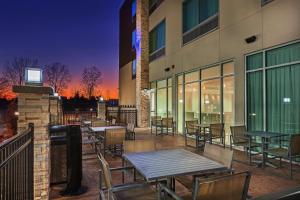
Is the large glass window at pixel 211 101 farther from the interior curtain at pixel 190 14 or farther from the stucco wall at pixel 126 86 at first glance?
the stucco wall at pixel 126 86

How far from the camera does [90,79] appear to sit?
2945cm

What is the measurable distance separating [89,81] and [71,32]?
36.2ft

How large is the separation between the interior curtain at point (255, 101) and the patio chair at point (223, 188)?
4977 millimetres

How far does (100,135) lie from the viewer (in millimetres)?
6812

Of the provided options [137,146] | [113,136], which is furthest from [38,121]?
[113,136]

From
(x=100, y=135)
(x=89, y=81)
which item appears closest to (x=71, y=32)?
(x=89, y=81)

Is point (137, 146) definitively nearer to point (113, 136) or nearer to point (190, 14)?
point (113, 136)

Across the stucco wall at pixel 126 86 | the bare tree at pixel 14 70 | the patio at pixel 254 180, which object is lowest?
the patio at pixel 254 180

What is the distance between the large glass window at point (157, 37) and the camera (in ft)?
43.2

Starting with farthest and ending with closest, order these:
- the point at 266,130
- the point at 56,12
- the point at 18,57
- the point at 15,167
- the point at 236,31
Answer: the point at 56,12
the point at 18,57
the point at 236,31
the point at 266,130
the point at 15,167

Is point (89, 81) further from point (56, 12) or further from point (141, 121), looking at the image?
point (141, 121)

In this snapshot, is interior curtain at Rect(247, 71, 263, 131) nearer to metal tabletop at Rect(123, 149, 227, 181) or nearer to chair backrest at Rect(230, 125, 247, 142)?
chair backrest at Rect(230, 125, 247, 142)

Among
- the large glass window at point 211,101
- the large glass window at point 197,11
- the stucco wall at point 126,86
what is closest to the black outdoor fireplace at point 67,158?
the large glass window at point 211,101

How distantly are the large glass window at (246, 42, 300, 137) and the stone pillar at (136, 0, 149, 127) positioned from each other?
824 cm
